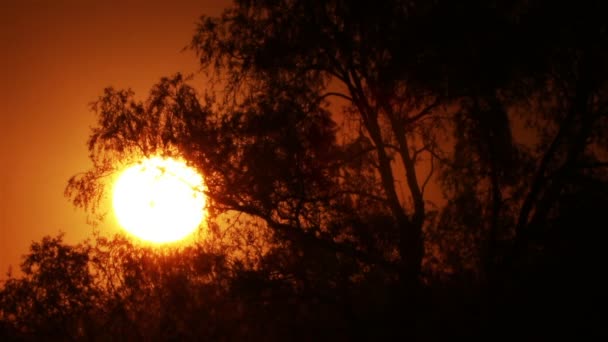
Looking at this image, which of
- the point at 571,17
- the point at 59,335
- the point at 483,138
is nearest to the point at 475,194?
the point at 483,138

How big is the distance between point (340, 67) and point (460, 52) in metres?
2.70

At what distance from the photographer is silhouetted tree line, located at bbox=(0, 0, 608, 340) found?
1046 centimetres

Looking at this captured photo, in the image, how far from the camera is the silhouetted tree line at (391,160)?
10461 mm

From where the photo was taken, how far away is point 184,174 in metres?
10.7

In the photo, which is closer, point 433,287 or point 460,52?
point 460,52

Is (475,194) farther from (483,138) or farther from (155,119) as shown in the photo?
(155,119)

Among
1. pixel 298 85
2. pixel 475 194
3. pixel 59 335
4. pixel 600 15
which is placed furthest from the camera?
pixel 59 335

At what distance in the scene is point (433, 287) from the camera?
12031 millimetres

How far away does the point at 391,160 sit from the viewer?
42.8ft

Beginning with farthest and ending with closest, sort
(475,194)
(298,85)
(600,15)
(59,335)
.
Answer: (59,335)
(475,194)
(298,85)
(600,15)

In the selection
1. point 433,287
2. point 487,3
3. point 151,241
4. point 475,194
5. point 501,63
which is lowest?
point 433,287

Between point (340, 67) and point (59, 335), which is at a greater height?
point (340, 67)

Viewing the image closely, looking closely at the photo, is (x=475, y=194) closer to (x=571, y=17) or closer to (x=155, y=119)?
(x=571, y=17)

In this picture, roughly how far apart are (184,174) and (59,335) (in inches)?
573
